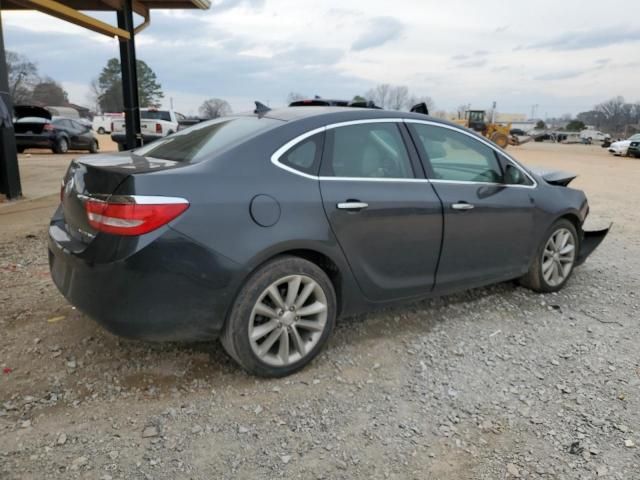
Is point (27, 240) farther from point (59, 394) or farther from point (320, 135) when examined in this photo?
point (320, 135)

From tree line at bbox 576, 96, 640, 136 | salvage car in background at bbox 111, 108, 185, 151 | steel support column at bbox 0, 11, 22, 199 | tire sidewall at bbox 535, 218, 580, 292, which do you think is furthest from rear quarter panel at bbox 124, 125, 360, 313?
tree line at bbox 576, 96, 640, 136

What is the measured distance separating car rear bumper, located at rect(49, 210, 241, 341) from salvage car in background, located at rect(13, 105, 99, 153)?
16797mm

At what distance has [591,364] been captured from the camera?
334 cm

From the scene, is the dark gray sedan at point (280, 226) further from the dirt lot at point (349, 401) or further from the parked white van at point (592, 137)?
the parked white van at point (592, 137)

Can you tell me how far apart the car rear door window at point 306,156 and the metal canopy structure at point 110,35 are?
6270 mm

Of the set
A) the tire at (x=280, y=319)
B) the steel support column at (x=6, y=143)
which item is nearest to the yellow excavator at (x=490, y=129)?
the steel support column at (x=6, y=143)

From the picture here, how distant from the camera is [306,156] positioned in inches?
120

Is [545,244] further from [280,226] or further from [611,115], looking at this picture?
[611,115]

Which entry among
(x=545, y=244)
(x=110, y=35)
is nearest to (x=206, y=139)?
(x=545, y=244)

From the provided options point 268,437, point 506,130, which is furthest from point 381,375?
point 506,130

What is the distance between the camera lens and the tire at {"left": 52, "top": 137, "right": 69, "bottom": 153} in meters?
18.0

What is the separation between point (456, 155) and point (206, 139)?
1.88 m

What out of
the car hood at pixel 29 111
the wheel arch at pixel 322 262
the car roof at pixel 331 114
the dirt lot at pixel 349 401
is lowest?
the dirt lot at pixel 349 401

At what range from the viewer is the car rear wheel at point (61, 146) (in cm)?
1797
